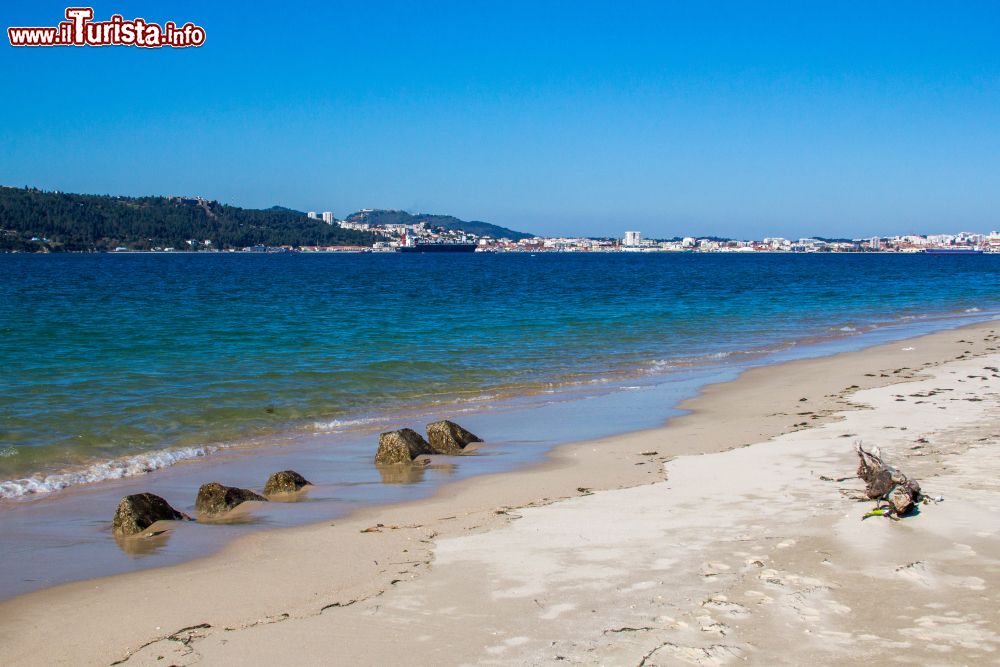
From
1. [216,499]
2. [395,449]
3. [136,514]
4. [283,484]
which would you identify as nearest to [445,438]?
[395,449]

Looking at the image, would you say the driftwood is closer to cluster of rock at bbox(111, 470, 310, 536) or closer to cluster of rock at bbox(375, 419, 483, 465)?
cluster of rock at bbox(375, 419, 483, 465)

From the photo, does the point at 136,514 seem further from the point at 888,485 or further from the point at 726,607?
the point at 888,485

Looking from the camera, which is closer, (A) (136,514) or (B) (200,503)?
(A) (136,514)

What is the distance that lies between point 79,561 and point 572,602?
3809 millimetres

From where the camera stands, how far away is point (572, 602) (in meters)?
5.07

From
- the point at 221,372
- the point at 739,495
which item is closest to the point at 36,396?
the point at 221,372

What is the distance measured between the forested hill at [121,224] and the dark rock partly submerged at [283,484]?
156983 millimetres

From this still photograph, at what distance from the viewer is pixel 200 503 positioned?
25.5 feet

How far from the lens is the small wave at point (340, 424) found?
12383 millimetres

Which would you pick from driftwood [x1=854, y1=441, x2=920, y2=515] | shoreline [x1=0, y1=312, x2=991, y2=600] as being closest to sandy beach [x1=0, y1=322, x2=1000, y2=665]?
driftwood [x1=854, y1=441, x2=920, y2=515]

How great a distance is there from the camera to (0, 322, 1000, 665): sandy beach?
450 cm

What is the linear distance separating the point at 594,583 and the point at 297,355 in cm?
1563

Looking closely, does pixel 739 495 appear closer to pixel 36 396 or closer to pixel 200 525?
pixel 200 525

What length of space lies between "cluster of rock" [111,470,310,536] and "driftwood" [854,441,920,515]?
5384 millimetres
